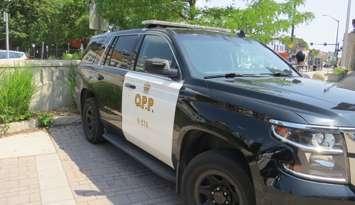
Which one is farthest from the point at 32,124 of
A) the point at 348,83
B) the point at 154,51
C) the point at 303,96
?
the point at 348,83

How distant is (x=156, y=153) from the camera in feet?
15.1

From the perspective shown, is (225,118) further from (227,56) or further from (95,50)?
(95,50)

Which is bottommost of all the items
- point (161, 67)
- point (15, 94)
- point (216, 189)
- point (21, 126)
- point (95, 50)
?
point (21, 126)

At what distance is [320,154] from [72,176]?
3.42m

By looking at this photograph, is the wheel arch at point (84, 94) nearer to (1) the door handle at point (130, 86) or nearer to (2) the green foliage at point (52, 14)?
(1) the door handle at point (130, 86)

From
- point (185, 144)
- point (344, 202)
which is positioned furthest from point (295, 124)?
point (185, 144)

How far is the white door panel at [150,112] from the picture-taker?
4.16m

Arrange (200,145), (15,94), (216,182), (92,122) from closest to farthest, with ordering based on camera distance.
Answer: (216,182), (200,145), (92,122), (15,94)

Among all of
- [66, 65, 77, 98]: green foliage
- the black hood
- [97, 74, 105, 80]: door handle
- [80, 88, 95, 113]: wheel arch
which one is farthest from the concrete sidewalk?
[66, 65, 77, 98]: green foliage

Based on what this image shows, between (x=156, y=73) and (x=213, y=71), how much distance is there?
0.61 metres

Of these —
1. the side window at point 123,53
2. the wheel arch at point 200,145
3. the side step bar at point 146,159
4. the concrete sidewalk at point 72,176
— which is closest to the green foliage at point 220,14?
the side window at point 123,53

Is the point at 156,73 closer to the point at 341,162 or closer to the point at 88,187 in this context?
the point at 88,187

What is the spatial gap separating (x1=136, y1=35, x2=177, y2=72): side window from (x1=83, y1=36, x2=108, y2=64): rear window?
4.94 ft

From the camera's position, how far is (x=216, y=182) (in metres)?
3.47
